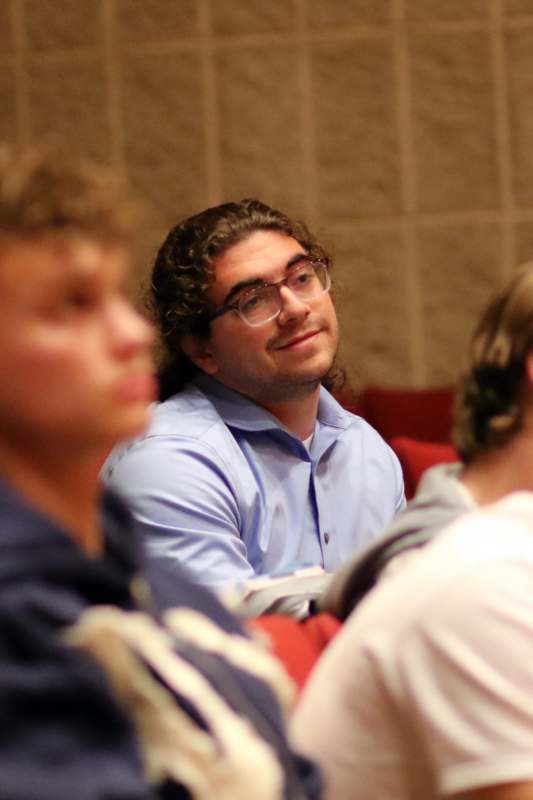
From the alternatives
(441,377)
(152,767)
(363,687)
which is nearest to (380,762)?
(363,687)

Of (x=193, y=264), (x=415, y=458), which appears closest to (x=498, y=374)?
(x=193, y=264)

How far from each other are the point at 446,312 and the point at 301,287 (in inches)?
61.0

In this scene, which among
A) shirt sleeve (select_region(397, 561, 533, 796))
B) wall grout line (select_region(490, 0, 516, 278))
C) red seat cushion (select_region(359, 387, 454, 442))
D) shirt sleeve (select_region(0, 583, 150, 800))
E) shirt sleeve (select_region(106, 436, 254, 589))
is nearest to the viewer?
shirt sleeve (select_region(0, 583, 150, 800))

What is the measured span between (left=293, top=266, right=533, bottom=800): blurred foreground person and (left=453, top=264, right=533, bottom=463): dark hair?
0.10 m

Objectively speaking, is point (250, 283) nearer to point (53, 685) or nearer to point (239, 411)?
point (239, 411)

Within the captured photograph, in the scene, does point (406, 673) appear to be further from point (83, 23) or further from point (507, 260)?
point (83, 23)

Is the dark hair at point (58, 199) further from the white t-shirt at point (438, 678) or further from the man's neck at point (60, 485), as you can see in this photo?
the white t-shirt at point (438, 678)

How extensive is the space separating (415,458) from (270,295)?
68cm

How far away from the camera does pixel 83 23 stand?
3.76 m

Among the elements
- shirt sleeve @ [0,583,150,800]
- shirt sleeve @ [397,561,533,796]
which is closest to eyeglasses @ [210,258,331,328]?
shirt sleeve @ [397,561,533,796]

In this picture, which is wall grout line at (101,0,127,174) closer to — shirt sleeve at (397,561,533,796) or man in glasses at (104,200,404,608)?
man in glasses at (104,200,404,608)

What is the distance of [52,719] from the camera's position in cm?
80

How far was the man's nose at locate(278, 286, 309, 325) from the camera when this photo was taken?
2240 mm

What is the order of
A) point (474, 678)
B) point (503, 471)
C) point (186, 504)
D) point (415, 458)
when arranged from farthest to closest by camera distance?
point (415, 458), point (186, 504), point (503, 471), point (474, 678)
